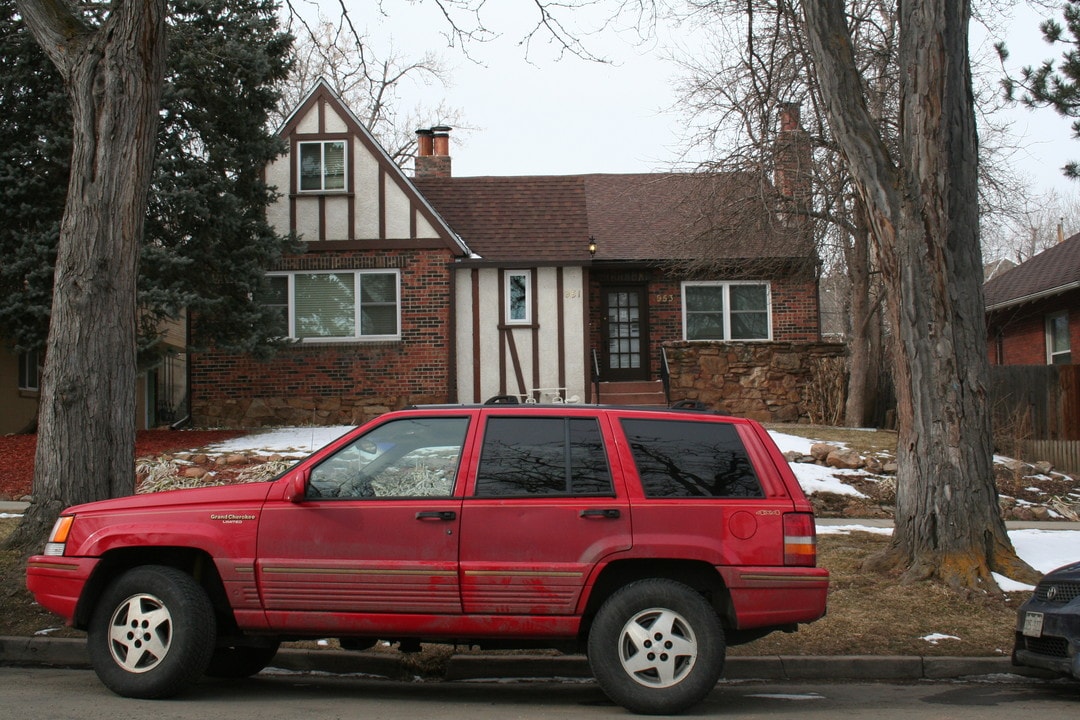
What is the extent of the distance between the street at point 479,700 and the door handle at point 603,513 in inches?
42.9

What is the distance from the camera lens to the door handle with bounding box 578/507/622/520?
602 cm

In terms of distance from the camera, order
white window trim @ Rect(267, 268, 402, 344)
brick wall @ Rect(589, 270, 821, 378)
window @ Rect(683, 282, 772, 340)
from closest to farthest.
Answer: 1. white window trim @ Rect(267, 268, 402, 344)
2. brick wall @ Rect(589, 270, 821, 378)
3. window @ Rect(683, 282, 772, 340)

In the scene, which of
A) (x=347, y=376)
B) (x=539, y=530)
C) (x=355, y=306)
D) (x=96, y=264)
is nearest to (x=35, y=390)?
(x=347, y=376)

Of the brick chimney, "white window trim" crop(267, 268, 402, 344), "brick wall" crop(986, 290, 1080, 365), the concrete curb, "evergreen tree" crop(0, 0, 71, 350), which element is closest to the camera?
the concrete curb

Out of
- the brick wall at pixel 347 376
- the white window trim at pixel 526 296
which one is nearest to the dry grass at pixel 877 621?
the brick wall at pixel 347 376

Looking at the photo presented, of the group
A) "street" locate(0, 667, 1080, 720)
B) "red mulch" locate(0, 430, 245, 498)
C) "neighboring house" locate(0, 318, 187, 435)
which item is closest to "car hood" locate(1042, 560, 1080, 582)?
"street" locate(0, 667, 1080, 720)

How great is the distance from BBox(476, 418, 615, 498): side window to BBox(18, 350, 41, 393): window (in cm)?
1831

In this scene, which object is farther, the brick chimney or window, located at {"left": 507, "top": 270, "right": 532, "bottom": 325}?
the brick chimney

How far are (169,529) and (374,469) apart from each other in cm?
120

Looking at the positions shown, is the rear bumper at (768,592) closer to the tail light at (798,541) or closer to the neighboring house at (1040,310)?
the tail light at (798,541)

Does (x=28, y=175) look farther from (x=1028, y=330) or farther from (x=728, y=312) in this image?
(x=1028, y=330)

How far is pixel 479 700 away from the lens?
6.50 metres

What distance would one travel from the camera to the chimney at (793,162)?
18672 millimetres

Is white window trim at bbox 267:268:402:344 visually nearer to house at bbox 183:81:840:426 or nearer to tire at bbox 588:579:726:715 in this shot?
house at bbox 183:81:840:426
